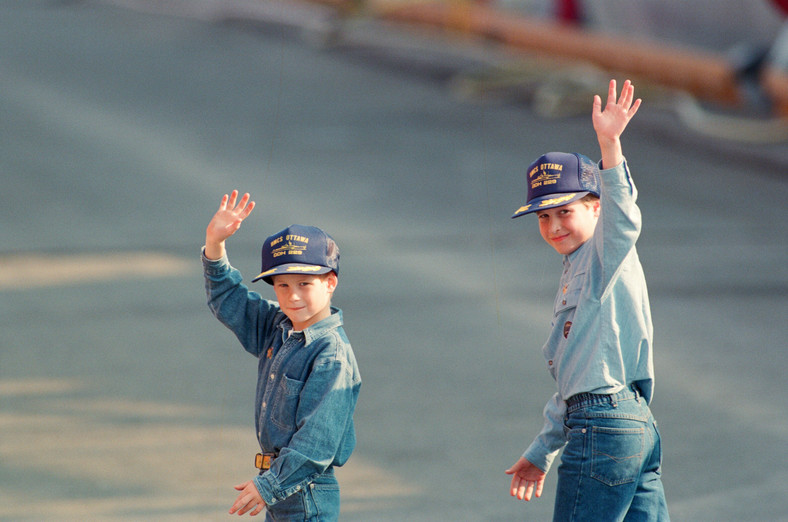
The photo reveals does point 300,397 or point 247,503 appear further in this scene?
point 300,397

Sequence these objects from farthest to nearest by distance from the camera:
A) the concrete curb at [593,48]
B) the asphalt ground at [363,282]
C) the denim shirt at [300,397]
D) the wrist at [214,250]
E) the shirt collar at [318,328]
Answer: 1. the concrete curb at [593,48]
2. the asphalt ground at [363,282]
3. the wrist at [214,250]
4. the shirt collar at [318,328]
5. the denim shirt at [300,397]

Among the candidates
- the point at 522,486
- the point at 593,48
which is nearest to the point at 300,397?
the point at 522,486

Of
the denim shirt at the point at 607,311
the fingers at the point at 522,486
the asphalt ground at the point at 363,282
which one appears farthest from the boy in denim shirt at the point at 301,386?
the asphalt ground at the point at 363,282

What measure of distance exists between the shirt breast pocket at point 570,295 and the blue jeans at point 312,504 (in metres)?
0.85

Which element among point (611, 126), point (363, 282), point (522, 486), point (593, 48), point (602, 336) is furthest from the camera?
point (593, 48)

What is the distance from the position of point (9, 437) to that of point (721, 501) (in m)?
3.48

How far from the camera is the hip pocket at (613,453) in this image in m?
3.13

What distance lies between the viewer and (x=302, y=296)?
3293mm

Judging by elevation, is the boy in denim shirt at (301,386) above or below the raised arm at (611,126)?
below

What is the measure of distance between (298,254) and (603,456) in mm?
1049

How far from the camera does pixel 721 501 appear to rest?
496cm

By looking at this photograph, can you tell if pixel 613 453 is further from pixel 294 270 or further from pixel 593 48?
pixel 593 48

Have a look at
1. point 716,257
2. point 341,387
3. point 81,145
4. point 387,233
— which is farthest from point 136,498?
point 81,145

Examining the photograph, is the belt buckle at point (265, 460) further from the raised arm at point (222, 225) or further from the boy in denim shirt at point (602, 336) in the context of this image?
the boy in denim shirt at point (602, 336)
